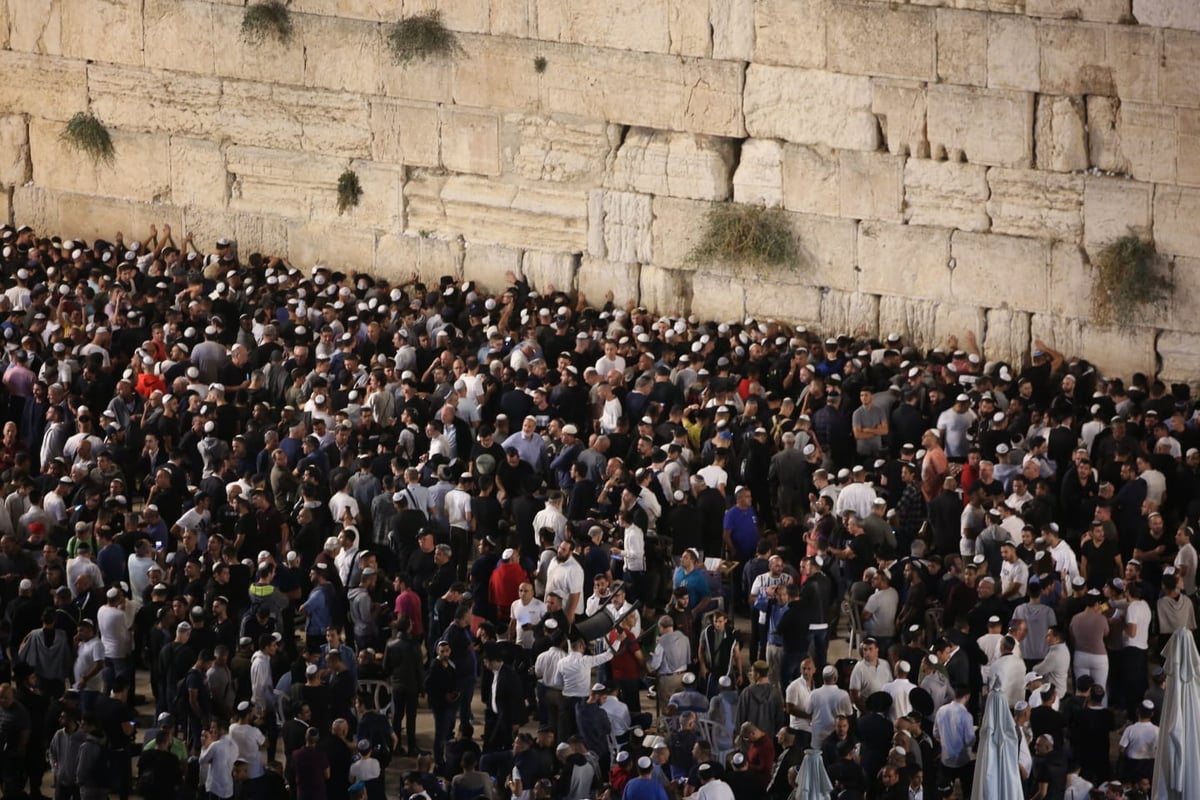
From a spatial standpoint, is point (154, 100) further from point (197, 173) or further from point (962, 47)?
point (962, 47)

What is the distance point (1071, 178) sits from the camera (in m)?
24.0

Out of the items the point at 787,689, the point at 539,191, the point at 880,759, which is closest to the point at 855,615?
the point at 787,689

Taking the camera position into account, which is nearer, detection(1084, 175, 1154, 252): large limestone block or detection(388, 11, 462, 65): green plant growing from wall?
detection(1084, 175, 1154, 252): large limestone block

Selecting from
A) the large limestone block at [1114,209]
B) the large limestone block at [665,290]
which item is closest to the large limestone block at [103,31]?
the large limestone block at [665,290]

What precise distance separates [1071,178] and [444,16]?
7.95 meters

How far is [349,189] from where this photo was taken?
2862 centimetres

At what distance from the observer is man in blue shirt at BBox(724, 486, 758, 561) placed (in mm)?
19250

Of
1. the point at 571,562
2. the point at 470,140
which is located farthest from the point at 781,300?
the point at 571,562

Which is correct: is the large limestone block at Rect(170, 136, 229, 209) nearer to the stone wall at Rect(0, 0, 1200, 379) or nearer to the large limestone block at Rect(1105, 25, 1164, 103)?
the stone wall at Rect(0, 0, 1200, 379)

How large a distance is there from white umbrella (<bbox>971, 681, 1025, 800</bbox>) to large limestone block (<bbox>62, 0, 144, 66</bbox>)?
18.1m

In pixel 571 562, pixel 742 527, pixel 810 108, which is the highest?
pixel 810 108

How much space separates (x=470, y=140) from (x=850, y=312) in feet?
17.3

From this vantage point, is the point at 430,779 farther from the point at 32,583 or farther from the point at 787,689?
the point at 32,583

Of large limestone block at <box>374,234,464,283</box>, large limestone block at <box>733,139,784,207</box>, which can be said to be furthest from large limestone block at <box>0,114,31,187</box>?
large limestone block at <box>733,139,784,207</box>
